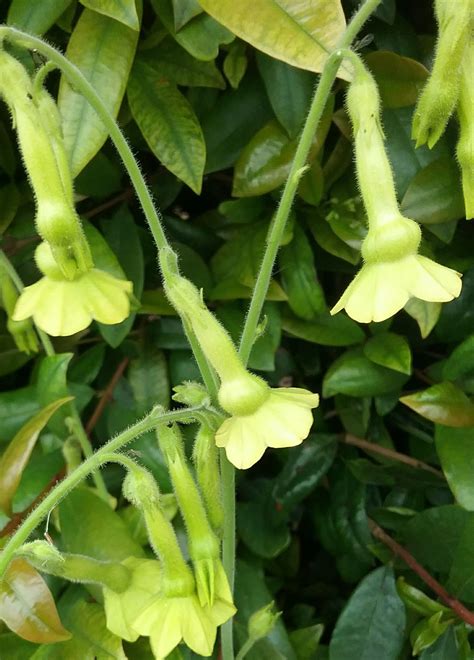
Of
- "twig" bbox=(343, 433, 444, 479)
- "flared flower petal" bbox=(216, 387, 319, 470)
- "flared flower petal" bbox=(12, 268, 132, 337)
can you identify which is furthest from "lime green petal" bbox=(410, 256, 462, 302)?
"twig" bbox=(343, 433, 444, 479)

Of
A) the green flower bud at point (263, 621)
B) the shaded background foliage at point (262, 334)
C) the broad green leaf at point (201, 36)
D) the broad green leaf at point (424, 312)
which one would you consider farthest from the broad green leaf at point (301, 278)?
the green flower bud at point (263, 621)

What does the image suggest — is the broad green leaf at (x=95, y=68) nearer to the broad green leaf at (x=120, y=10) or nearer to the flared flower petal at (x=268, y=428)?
the broad green leaf at (x=120, y=10)

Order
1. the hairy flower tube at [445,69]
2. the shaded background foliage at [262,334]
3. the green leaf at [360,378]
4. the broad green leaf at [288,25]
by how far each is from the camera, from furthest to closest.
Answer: the green leaf at [360,378] < the shaded background foliage at [262,334] < the broad green leaf at [288,25] < the hairy flower tube at [445,69]

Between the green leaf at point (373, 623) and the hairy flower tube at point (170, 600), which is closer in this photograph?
the hairy flower tube at point (170, 600)

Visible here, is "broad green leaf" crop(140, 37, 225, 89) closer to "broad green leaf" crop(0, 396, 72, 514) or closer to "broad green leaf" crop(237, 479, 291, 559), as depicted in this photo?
"broad green leaf" crop(0, 396, 72, 514)

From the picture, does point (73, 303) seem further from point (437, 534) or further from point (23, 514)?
point (437, 534)

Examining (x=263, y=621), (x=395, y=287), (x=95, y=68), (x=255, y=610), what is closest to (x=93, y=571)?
(x=263, y=621)

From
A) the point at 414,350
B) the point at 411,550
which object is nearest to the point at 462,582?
the point at 411,550
